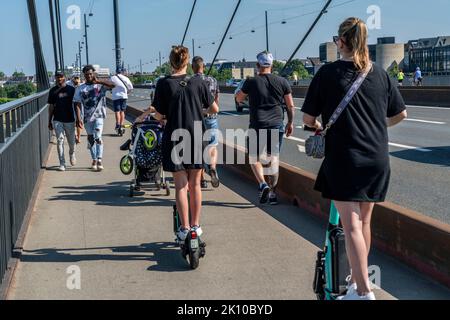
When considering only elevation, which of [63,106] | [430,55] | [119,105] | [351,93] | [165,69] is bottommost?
[119,105]

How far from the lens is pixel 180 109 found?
6.18 meters

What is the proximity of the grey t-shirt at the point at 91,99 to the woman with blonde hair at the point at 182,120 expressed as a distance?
6171mm

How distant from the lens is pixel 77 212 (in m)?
8.81

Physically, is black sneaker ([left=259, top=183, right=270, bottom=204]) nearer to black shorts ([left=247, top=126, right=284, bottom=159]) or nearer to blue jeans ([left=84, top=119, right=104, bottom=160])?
black shorts ([left=247, top=126, right=284, bottom=159])

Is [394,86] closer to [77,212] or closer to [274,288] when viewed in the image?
[274,288]

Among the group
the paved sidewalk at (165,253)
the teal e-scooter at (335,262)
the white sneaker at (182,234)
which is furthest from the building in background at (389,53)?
the teal e-scooter at (335,262)

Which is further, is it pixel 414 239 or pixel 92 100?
pixel 92 100

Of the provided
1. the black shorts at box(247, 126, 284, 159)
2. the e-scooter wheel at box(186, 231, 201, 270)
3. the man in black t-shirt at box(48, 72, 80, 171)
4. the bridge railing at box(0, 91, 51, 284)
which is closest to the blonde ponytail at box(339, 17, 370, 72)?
the e-scooter wheel at box(186, 231, 201, 270)

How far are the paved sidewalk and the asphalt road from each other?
1897mm

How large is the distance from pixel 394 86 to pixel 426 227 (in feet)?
5.28

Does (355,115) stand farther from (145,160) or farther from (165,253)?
(145,160)

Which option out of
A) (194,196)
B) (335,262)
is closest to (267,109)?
(194,196)

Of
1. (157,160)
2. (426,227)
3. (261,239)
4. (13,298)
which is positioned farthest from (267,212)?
(13,298)

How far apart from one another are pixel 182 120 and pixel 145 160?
384cm
